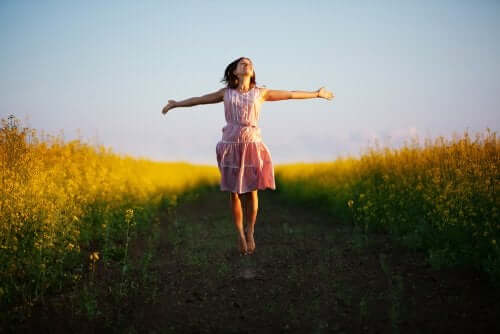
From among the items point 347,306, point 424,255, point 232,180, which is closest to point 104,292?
point 232,180

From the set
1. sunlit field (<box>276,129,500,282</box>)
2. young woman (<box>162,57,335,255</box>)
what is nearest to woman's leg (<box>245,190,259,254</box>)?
young woman (<box>162,57,335,255</box>)

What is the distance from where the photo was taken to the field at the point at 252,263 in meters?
3.86

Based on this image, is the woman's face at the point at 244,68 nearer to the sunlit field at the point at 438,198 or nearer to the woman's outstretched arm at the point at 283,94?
the woman's outstretched arm at the point at 283,94

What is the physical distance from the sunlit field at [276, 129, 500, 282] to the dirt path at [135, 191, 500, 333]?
29cm

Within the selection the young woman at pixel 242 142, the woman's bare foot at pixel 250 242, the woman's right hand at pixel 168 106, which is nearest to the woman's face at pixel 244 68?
the young woman at pixel 242 142

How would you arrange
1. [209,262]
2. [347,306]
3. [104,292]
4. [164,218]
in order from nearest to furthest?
[347,306], [104,292], [209,262], [164,218]

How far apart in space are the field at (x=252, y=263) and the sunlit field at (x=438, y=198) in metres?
0.03

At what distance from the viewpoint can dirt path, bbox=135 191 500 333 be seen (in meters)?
3.72

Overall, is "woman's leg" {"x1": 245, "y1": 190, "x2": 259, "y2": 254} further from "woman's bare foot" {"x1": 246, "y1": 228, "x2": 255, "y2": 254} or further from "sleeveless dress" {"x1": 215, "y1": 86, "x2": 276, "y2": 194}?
"sleeveless dress" {"x1": 215, "y1": 86, "x2": 276, "y2": 194}

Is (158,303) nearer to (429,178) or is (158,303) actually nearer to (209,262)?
(209,262)

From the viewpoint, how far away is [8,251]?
430 cm

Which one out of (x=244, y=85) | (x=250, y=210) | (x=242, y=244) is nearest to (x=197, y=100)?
(x=244, y=85)

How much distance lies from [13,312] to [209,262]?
2514 mm

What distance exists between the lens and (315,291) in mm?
4566
